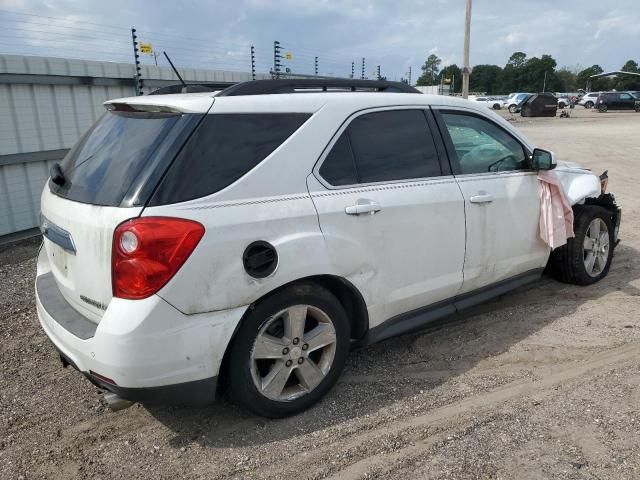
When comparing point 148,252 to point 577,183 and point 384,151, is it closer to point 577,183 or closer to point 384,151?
point 384,151

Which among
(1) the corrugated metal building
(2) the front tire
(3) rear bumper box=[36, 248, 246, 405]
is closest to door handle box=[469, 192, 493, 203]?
(2) the front tire

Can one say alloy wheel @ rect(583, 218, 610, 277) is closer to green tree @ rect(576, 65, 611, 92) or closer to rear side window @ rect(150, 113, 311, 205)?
rear side window @ rect(150, 113, 311, 205)

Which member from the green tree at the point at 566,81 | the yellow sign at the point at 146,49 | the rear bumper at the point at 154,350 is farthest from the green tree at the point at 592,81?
the rear bumper at the point at 154,350

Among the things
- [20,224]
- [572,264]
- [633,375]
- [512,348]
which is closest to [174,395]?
[512,348]

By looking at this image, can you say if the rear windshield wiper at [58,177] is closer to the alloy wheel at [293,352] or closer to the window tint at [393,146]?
the alloy wheel at [293,352]

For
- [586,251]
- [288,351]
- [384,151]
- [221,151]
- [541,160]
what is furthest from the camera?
[586,251]

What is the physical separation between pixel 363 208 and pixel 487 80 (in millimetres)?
125011

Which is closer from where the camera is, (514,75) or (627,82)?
(627,82)

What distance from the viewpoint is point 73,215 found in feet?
8.70

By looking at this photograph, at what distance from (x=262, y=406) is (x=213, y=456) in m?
0.34

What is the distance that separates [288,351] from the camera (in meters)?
2.83

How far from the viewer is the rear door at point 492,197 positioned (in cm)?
364

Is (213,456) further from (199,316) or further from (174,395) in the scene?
(199,316)

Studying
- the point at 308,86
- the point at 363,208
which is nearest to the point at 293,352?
the point at 363,208
